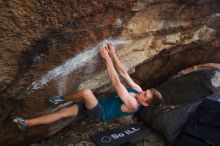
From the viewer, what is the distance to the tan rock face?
294 centimetres

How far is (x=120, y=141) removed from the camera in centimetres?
448

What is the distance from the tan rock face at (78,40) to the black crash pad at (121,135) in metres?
0.60

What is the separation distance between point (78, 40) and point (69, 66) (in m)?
0.38

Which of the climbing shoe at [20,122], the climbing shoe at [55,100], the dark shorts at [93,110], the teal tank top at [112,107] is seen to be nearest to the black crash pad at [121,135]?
the teal tank top at [112,107]

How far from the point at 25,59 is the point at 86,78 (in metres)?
1.01

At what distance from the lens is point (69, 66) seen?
363 centimetres

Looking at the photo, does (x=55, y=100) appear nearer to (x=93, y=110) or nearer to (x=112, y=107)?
(x=93, y=110)

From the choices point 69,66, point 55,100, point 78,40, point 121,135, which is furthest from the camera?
point 121,135

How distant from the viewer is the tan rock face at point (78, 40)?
294cm

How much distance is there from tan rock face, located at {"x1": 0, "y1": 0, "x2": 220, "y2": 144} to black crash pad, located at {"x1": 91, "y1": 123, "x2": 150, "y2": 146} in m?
0.60

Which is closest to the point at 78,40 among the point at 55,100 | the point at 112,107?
the point at 55,100

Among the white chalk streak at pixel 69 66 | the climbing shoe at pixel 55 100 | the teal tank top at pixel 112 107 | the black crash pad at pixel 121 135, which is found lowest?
the black crash pad at pixel 121 135

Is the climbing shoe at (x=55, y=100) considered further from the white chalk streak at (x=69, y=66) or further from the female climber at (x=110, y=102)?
the white chalk streak at (x=69, y=66)

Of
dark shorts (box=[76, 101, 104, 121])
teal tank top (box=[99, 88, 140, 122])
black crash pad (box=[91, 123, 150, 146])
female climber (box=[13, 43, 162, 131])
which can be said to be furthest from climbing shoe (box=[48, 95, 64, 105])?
black crash pad (box=[91, 123, 150, 146])
